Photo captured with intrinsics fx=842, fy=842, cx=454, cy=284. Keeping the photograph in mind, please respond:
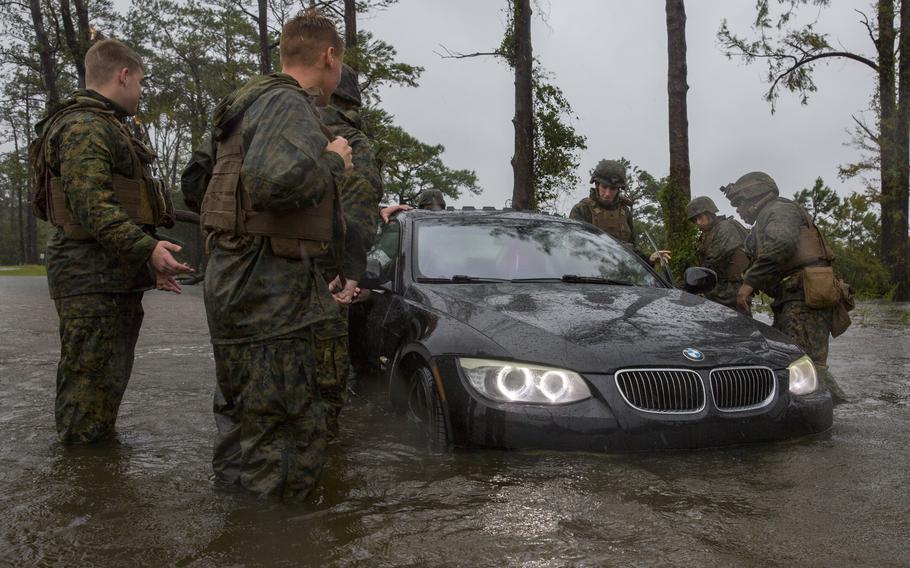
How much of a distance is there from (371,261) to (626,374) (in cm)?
200

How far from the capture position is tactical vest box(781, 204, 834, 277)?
20.6 ft

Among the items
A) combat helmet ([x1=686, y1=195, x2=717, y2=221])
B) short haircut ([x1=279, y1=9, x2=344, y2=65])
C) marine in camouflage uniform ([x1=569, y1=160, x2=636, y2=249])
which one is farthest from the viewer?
combat helmet ([x1=686, y1=195, x2=717, y2=221])

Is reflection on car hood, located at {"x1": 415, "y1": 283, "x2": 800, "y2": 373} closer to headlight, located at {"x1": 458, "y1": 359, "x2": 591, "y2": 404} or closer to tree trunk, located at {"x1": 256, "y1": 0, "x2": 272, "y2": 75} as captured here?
headlight, located at {"x1": 458, "y1": 359, "x2": 591, "y2": 404}

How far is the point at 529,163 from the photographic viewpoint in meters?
15.9

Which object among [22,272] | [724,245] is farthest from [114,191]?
[22,272]

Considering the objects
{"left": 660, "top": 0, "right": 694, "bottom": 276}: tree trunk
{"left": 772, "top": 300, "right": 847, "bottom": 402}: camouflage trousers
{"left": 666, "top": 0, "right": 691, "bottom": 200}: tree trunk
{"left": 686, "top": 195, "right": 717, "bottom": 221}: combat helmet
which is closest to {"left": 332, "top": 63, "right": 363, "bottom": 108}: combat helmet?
{"left": 772, "top": 300, "right": 847, "bottom": 402}: camouflage trousers

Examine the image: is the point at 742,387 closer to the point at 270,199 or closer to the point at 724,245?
the point at 270,199

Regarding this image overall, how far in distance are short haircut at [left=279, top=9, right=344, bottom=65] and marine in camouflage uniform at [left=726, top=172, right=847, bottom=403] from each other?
402 cm

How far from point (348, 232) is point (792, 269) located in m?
3.66

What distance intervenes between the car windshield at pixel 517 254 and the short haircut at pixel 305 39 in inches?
75.3

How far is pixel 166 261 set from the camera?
12.9 ft

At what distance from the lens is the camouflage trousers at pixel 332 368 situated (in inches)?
179

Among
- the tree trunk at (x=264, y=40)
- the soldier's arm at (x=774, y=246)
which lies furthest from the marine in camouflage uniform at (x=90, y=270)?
the tree trunk at (x=264, y=40)

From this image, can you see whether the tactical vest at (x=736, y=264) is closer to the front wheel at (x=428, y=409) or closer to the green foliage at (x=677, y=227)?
the green foliage at (x=677, y=227)
